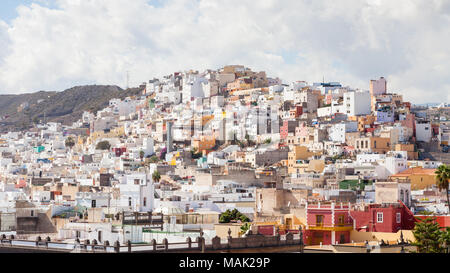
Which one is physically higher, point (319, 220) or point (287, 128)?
point (287, 128)

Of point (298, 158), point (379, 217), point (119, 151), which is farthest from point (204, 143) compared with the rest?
point (379, 217)

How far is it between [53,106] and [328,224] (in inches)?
5893

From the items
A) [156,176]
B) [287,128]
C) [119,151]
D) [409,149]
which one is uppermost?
[287,128]

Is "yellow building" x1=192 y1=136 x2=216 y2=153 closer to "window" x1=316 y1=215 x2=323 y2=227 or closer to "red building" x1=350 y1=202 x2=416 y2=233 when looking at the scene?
"red building" x1=350 y1=202 x2=416 y2=233

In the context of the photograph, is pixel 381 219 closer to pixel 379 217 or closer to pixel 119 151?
pixel 379 217

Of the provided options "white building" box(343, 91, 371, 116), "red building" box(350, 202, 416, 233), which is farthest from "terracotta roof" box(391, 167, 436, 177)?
"white building" box(343, 91, 371, 116)

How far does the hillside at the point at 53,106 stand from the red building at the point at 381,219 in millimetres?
121678

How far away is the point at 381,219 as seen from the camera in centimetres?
3372

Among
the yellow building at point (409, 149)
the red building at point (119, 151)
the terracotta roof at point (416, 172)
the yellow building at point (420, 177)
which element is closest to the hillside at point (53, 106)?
the red building at point (119, 151)

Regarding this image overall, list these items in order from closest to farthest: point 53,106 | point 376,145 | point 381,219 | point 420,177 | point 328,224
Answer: point 328,224, point 381,219, point 420,177, point 376,145, point 53,106

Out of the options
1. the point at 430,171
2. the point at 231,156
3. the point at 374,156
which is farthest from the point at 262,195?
the point at 231,156

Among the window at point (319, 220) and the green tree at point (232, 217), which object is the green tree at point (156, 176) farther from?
the window at point (319, 220)
